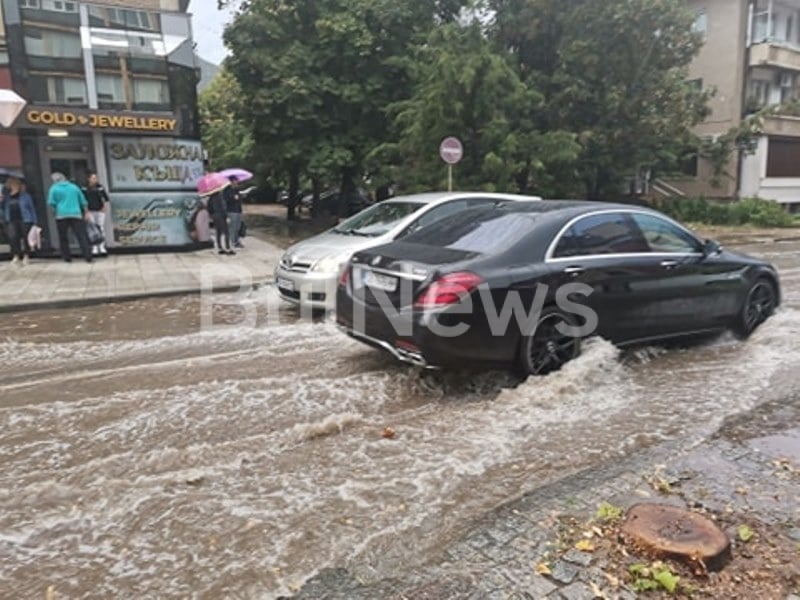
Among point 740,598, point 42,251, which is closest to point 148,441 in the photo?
point 740,598

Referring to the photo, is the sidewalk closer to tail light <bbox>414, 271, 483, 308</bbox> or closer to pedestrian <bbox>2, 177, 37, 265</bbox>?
pedestrian <bbox>2, 177, 37, 265</bbox>

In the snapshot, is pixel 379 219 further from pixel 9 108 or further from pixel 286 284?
pixel 9 108

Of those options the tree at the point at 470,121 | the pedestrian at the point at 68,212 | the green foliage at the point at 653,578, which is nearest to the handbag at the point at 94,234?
the pedestrian at the point at 68,212

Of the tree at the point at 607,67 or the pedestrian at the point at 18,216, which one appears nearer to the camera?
the pedestrian at the point at 18,216

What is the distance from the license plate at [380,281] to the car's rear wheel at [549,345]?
1153 millimetres

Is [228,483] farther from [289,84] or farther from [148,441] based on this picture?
[289,84]

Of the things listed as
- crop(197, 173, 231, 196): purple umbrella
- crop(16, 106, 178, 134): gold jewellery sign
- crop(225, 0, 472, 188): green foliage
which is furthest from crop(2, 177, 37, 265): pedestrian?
crop(225, 0, 472, 188): green foliage

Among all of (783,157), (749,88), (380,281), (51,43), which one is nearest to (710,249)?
(380,281)

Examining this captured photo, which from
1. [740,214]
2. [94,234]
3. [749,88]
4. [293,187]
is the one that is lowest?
[740,214]

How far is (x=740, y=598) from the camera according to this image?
2.60m

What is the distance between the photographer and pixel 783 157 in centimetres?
2781

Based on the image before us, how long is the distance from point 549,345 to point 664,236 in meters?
1.78

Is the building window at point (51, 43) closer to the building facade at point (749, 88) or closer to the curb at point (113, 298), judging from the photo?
the curb at point (113, 298)

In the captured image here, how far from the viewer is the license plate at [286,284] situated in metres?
8.00
